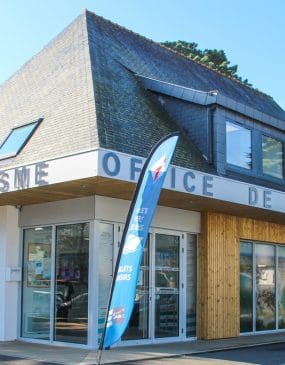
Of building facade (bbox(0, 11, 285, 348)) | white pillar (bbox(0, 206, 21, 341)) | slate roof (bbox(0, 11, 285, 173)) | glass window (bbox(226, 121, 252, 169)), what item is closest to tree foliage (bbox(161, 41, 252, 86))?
slate roof (bbox(0, 11, 285, 173))

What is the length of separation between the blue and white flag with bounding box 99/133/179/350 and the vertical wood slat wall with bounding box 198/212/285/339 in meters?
6.99

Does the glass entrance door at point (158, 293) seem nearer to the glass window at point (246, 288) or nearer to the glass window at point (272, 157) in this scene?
the glass window at point (246, 288)

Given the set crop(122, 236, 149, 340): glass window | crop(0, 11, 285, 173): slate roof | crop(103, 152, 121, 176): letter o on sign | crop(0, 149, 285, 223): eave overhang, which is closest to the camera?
crop(103, 152, 121, 176): letter o on sign

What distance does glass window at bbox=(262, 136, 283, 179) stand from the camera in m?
16.1

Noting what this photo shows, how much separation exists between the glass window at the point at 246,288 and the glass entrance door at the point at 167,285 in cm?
236

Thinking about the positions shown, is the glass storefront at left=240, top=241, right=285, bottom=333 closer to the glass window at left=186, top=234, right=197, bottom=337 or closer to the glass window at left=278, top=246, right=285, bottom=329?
the glass window at left=278, top=246, right=285, bottom=329

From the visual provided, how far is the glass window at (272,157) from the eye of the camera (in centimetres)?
1611

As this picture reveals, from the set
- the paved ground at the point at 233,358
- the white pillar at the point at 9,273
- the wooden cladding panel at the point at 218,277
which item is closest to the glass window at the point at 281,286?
the wooden cladding panel at the point at 218,277

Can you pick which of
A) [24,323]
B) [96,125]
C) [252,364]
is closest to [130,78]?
[96,125]

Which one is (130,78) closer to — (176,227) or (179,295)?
(176,227)

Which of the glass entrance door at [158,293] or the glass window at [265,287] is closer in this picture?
the glass entrance door at [158,293]

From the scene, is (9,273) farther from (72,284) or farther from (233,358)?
(233,358)

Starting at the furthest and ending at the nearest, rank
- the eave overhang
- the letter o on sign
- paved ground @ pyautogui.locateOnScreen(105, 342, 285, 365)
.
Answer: paved ground @ pyautogui.locateOnScreen(105, 342, 285, 365) < the eave overhang < the letter o on sign

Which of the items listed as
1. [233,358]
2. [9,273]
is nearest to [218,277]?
[233,358]
